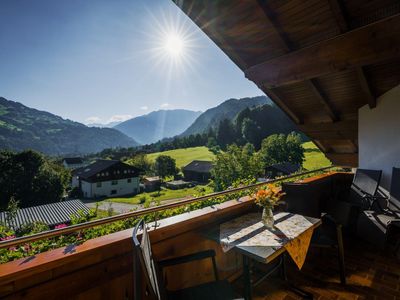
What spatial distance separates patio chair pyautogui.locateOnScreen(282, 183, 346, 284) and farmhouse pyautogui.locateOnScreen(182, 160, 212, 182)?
37.0 meters

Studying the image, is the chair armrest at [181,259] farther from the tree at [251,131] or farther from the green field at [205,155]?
the tree at [251,131]

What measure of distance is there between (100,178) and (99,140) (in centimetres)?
17879

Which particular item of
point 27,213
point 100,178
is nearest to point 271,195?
point 27,213

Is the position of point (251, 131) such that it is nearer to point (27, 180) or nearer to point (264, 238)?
point (27, 180)

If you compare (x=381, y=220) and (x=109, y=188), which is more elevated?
(x=381, y=220)

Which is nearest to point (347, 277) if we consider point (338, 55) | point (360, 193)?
point (360, 193)

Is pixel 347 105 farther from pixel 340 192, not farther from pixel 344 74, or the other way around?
pixel 340 192

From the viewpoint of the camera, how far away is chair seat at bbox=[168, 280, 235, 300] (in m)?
1.58

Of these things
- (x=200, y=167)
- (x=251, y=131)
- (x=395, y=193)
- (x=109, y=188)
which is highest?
(x=251, y=131)

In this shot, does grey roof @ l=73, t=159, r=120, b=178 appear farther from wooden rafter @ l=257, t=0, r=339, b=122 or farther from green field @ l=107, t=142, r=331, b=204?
wooden rafter @ l=257, t=0, r=339, b=122

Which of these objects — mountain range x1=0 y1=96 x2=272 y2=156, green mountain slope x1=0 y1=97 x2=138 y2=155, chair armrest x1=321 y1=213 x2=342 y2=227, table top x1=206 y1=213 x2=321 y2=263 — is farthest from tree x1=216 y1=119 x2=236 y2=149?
green mountain slope x1=0 y1=97 x2=138 y2=155

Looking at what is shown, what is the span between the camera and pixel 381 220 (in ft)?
11.1

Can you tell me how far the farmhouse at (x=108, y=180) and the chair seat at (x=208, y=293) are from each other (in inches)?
1466

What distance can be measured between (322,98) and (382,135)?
150 centimetres
